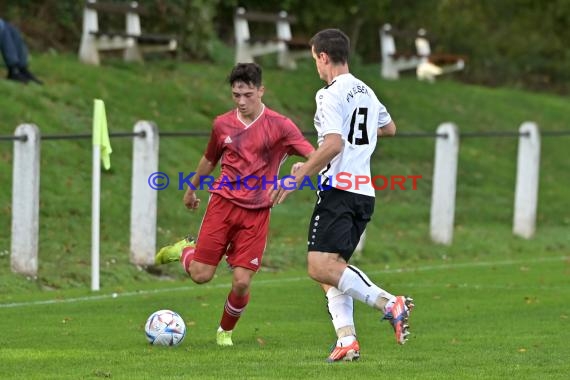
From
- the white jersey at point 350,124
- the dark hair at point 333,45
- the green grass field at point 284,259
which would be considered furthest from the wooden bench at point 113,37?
the white jersey at point 350,124

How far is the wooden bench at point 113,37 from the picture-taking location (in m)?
23.0

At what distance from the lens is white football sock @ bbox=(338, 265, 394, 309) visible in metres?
9.00

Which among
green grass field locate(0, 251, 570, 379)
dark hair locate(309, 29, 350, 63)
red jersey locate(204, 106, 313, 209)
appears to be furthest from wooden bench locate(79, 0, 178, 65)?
dark hair locate(309, 29, 350, 63)

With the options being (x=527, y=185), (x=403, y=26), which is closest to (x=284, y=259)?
(x=527, y=185)

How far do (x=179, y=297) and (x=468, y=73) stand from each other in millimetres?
24058

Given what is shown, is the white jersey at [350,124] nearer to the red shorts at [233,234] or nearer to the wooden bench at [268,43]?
the red shorts at [233,234]

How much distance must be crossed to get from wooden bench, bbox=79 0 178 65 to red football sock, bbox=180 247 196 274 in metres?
12.8

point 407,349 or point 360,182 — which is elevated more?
point 360,182

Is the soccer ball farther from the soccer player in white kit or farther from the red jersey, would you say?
the soccer player in white kit

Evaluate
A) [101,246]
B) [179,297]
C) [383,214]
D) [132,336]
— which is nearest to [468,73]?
[383,214]

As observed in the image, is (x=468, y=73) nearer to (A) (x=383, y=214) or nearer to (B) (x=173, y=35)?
(B) (x=173, y=35)

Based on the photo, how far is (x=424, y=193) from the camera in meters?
23.3

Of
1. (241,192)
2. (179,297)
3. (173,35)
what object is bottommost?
(179,297)

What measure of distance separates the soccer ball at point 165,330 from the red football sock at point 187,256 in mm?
518
